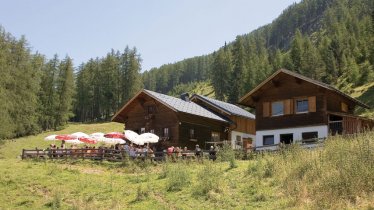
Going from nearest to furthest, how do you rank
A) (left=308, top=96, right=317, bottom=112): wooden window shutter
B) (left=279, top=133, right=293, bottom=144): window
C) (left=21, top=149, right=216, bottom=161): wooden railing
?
1. (left=21, top=149, right=216, bottom=161): wooden railing
2. (left=308, top=96, right=317, bottom=112): wooden window shutter
3. (left=279, top=133, right=293, bottom=144): window

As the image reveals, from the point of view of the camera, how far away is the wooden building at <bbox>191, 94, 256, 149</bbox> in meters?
42.9

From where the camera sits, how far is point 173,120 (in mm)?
38031

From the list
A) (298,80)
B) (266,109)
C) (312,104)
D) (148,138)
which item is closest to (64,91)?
(148,138)

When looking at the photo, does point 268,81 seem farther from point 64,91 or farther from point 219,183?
point 64,91

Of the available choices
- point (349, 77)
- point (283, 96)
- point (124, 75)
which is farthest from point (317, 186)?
point (124, 75)

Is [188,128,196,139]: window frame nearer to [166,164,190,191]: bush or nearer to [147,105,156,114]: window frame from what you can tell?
[147,105,156,114]: window frame

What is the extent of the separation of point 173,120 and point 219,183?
66.0 feet

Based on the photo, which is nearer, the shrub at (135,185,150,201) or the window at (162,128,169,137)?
the shrub at (135,185,150,201)

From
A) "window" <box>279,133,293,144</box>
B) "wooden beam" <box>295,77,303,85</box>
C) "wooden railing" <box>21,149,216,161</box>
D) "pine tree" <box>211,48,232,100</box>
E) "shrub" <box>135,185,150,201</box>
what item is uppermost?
"pine tree" <box>211,48,232,100</box>

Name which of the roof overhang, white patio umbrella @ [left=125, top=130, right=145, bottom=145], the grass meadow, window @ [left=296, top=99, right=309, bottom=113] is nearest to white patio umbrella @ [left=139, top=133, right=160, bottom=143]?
white patio umbrella @ [left=125, top=130, right=145, bottom=145]

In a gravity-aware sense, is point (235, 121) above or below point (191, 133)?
above

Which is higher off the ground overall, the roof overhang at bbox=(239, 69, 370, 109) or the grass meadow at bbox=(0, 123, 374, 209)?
the roof overhang at bbox=(239, 69, 370, 109)

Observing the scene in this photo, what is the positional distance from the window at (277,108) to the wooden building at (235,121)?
6.91 m

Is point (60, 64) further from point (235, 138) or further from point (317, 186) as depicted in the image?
point (317, 186)
